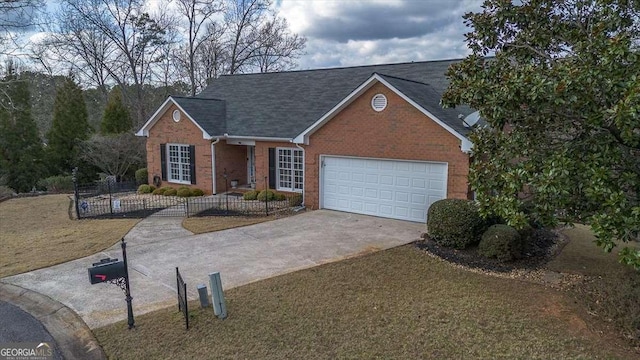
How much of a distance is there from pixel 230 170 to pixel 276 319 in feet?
45.5

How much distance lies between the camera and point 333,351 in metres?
5.62

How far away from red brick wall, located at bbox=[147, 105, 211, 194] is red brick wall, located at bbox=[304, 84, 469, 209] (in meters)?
6.09

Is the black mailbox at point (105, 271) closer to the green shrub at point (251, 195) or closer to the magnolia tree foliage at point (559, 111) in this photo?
the magnolia tree foliage at point (559, 111)

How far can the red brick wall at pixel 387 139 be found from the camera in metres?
12.5

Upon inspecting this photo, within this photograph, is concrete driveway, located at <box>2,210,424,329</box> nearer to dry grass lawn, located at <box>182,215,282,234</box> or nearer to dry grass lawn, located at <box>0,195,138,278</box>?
dry grass lawn, located at <box>182,215,282,234</box>

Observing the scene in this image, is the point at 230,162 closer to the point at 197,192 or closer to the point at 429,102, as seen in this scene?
the point at 197,192

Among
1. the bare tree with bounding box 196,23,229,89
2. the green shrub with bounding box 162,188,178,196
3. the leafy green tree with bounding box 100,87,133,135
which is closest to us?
the green shrub with bounding box 162,188,178,196

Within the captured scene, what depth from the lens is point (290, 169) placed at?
1780 centimetres

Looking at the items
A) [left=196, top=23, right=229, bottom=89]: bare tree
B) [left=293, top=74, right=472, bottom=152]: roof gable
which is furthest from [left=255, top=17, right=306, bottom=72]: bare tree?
[left=293, top=74, right=472, bottom=152]: roof gable

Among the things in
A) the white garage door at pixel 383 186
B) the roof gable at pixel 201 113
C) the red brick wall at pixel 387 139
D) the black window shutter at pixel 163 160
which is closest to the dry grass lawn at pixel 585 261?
the red brick wall at pixel 387 139

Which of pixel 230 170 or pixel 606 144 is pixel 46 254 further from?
pixel 606 144

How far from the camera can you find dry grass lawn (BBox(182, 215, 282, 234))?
12.8 m

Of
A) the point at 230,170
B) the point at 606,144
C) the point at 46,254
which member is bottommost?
the point at 46,254

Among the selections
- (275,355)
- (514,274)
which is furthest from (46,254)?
(514,274)
